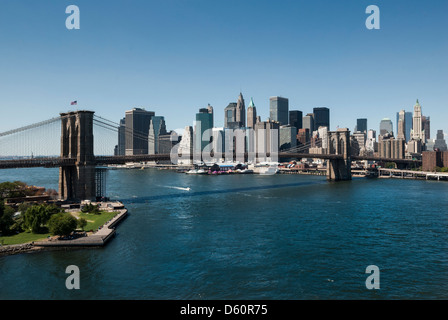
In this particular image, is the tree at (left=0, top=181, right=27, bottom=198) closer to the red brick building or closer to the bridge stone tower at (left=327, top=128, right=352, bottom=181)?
the bridge stone tower at (left=327, top=128, right=352, bottom=181)

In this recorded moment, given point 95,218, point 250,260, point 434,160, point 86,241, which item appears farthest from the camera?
point 434,160

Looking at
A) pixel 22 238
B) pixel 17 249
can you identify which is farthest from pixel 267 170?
pixel 17 249

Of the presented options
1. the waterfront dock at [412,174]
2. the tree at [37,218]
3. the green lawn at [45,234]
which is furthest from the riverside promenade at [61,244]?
the waterfront dock at [412,174]

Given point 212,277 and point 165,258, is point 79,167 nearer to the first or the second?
point 165,258

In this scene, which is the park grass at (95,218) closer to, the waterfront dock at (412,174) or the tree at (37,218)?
the tree at (37,218)

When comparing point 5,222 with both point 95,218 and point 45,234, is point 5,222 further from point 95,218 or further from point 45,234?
point 95,218
